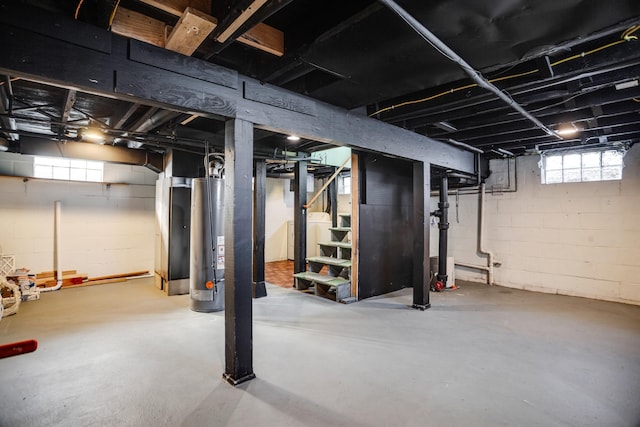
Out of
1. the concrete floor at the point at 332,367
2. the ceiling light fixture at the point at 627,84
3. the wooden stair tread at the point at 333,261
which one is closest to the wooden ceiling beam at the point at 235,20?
the concrete floor at the point at 332,367

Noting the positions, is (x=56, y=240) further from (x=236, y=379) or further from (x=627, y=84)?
(x=627, y=84)

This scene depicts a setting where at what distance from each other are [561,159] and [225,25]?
5252 millimetres

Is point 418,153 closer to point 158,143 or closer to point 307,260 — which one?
point 307,260

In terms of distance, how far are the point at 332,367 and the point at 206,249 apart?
220 centimetres

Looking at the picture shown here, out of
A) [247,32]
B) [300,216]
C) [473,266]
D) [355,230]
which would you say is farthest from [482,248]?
[247,32]

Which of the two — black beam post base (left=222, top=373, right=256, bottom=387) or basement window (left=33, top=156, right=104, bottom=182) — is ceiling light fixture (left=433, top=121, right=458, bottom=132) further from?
basement window (left=33, top=156, right=104, bottom=182)

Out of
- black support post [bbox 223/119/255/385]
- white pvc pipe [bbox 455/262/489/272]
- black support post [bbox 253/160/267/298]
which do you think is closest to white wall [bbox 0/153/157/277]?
black support post [bbox 253/160/267/298]

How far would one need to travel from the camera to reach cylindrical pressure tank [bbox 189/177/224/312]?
3768 millimetres

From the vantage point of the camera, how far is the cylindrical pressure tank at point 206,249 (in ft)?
12.4

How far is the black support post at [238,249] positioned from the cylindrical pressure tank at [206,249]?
165cm

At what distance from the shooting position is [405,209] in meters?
5.14

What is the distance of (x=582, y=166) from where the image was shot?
464 cm

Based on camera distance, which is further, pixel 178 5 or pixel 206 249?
pixel 206 249

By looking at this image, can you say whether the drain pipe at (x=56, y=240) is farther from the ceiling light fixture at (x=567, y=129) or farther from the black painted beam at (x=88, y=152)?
the ceiling light fixture at (x=567, y=129)
